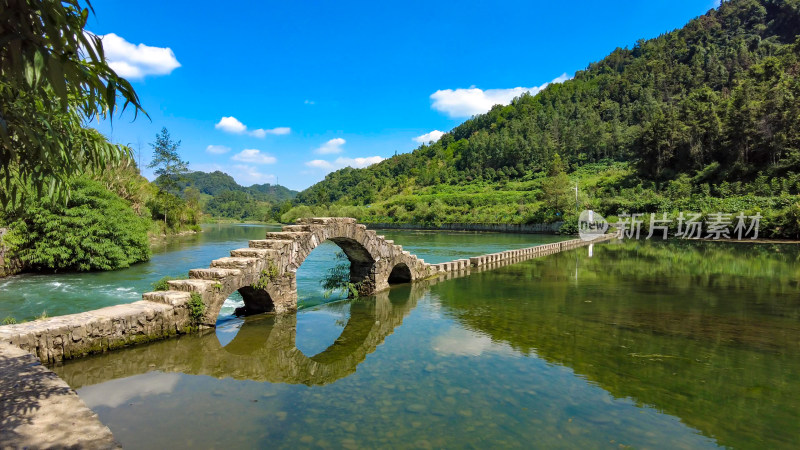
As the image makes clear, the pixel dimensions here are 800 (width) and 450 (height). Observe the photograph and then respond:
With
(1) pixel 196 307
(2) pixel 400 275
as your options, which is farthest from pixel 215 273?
(2) pixel 400 275

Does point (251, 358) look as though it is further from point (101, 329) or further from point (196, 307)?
point (101, 329)

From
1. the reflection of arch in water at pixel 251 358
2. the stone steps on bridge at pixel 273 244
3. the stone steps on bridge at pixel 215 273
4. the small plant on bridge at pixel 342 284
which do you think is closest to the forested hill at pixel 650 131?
the small plant on bridge at pixel 342 284

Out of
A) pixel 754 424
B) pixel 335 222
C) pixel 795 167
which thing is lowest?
pixel 754 424

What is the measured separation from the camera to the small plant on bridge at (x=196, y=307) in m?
9.99

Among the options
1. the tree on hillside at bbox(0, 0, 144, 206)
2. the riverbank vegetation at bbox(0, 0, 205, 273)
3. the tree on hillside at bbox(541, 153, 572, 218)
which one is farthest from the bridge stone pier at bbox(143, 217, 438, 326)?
the tree on hillside at bbox(541, 153, 572, 218)

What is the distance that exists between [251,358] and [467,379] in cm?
448

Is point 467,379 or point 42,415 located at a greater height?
point 42,415

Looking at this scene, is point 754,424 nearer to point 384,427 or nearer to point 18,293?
point 384,427

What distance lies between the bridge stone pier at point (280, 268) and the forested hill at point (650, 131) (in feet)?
179

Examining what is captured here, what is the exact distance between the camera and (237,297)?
17141mm

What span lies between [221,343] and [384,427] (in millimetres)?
5233

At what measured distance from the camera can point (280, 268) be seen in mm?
12219

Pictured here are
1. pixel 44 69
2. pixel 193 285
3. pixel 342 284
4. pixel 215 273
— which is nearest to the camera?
pixel 44 69

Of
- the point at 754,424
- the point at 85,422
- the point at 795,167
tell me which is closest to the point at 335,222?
the point at 85,422
